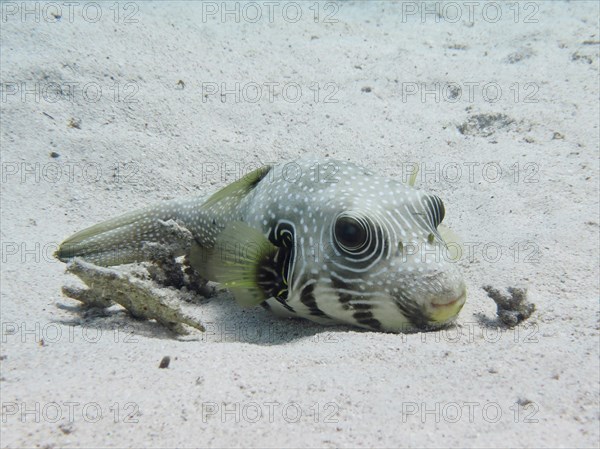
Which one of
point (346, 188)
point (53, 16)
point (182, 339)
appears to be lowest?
point (182, 339)

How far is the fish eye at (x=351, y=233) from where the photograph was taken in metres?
3.11

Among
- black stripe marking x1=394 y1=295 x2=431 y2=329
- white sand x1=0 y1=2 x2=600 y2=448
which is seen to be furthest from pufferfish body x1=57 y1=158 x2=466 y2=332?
white sand x1=0 y1=2 x2=600 y2=448

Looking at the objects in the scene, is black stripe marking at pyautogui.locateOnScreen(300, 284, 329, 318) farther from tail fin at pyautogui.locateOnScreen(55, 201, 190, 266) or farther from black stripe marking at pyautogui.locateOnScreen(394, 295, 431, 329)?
tail fin at pyautogui.locateOnScreen(55, 201, 190, 266)

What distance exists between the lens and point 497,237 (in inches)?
172

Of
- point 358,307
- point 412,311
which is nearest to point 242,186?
point 358,307

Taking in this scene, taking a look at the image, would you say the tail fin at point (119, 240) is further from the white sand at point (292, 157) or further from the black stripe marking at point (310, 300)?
the black stripe marking at point (310, 300)

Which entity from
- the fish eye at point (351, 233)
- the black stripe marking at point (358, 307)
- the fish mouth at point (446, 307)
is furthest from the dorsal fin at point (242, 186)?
the fish mouth at point (446, 307)

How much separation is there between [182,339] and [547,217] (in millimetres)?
3294

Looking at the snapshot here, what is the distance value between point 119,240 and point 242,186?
3.76ft

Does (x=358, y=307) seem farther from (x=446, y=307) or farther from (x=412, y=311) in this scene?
(x=446, y=307)

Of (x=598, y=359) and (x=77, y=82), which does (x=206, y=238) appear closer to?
(x=598, y=359)

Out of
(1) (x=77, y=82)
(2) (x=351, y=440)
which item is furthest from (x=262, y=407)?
(1) (x=77, y=82)

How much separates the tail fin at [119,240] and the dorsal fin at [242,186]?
520 millimetres

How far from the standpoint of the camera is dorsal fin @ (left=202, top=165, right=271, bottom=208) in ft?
13.5
